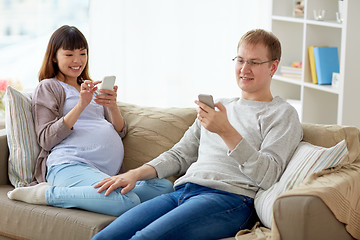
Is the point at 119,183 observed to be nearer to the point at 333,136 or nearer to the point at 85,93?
the point at 85,93

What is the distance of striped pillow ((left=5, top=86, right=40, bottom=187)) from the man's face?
0.97 meters

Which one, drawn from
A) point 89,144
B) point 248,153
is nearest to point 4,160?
point 89,144

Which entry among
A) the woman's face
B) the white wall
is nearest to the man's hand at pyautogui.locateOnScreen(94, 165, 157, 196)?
the woman's face

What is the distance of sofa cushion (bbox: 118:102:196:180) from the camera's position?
102 inches

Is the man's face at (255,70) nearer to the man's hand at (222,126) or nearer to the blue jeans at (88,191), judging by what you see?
→ the man's hand at (222,126)

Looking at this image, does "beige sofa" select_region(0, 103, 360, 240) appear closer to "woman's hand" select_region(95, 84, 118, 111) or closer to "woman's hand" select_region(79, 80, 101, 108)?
"woman's hand" select_region(95, 84, 118, 111)

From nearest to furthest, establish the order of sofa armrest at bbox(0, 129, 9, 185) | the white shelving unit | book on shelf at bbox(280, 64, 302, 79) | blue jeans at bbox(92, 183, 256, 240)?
blue jeans at bbox(92, 183, 256, 240)
sofa armrest at bbox(0, 129, 9, 185)
the white shelving unit
book on shelf at bbox(280, 64, 302, 79)

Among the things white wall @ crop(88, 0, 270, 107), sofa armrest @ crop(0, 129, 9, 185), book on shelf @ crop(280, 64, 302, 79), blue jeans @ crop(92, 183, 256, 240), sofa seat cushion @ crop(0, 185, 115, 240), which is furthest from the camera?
white wall @ crop(88, 0, 270, 107)

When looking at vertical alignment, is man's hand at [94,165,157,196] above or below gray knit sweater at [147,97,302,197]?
below

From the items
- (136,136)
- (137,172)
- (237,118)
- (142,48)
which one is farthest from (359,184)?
(142,48)

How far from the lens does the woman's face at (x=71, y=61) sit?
2.54m

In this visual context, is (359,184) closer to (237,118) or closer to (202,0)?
(237,118)

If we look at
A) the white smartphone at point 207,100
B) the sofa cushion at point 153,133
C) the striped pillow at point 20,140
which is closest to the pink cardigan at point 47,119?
the striped pillow at point 20,140

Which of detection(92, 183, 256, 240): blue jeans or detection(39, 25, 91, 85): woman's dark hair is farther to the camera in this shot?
detection(39, 25, 91, 85): woman's dark hair
